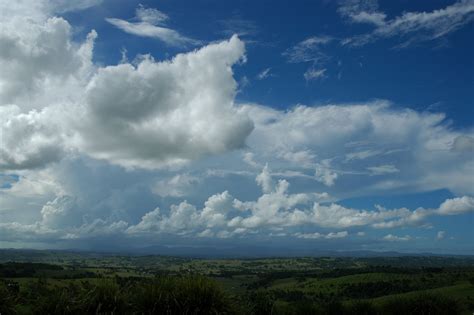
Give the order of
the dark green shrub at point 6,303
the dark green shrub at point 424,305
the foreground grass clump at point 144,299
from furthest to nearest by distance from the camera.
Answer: the dark green shrub at point 424,305
the foreground grass clump at point 144,299
the dark green shrub at point 6,303

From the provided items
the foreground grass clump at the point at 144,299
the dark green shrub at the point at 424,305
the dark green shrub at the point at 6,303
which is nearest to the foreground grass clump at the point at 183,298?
the foreground grass clump at the point at 144,299

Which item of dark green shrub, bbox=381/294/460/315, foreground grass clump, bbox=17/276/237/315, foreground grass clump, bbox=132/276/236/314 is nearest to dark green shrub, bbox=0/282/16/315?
foreground grass clump, bbox=17/276/237/315

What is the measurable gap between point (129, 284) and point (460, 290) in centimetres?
7251

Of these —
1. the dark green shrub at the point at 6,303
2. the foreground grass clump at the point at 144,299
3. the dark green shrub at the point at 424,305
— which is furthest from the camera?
the dark green shrub at the point at 424,305

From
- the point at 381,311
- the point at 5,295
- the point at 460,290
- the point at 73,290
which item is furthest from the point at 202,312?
the point at 460,290

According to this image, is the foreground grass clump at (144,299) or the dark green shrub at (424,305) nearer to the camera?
the foreground grass clump at (144,299)

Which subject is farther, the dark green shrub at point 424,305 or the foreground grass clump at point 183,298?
the dark green shrub at point 424,305

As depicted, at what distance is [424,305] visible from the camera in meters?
23.3

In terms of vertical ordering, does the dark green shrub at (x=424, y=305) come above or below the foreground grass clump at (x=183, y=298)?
below

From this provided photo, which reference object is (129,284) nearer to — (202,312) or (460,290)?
(202,312)

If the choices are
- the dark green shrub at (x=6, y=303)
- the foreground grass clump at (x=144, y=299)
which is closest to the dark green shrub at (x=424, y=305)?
the foreground grass clump at (x=144, y=299)

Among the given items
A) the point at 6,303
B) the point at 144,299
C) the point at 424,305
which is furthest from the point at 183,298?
the point at 424,305

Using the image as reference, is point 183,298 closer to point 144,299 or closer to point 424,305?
point 144,299

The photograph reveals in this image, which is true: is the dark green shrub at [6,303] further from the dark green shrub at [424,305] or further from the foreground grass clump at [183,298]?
the dark green shrub at [424,305]
